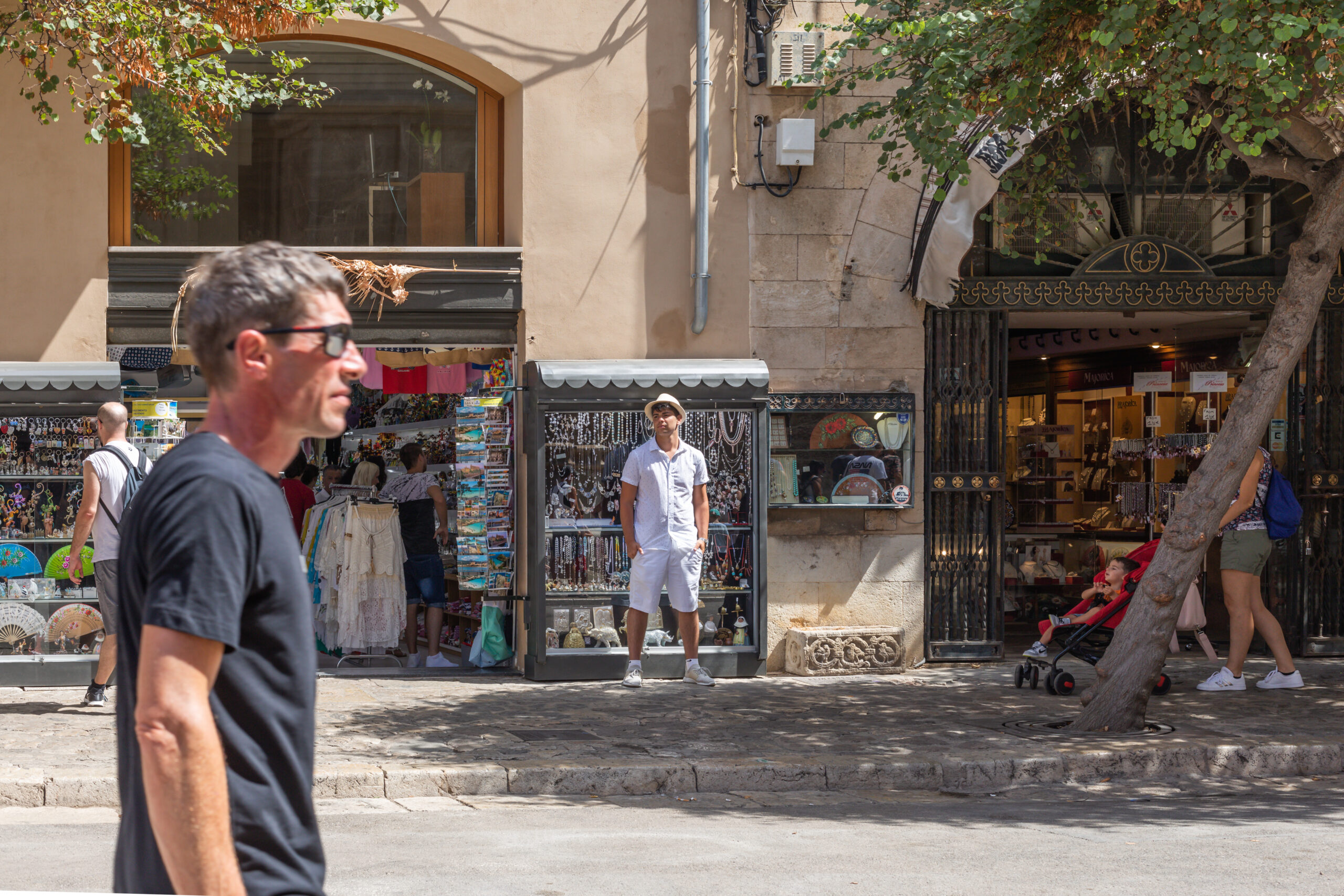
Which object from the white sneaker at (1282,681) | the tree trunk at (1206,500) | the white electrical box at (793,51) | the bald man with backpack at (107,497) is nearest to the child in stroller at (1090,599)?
the white sneaker at (1282,681)

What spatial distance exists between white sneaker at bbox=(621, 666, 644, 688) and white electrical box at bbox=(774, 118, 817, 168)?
4060 millimetres

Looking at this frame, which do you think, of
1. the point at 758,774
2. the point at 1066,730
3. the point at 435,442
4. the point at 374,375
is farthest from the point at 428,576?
the point at 1066,730

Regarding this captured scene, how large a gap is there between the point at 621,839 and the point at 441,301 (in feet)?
19.0

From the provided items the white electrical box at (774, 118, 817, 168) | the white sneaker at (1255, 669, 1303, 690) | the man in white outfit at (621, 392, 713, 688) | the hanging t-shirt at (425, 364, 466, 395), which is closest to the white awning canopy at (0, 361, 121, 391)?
the hanging t-shirt at (425, 364, 466, 395)

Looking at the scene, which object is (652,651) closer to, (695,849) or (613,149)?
(613,149)

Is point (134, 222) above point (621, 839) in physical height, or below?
above

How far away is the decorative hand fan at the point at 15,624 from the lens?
33.8ft

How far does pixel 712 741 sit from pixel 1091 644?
3.43 m

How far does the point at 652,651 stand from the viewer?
35.9ft

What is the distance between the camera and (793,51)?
36.5ft

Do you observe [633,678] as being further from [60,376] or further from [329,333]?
[329,333]

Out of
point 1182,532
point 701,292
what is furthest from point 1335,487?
point 701,292

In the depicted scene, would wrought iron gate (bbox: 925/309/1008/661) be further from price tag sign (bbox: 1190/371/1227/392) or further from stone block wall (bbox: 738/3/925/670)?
price tag sign (bbox: 1190/371/1227/392)

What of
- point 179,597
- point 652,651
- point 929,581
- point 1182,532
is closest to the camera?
point 179,597
